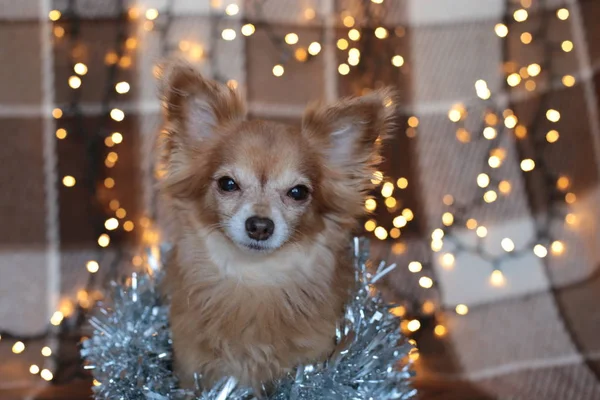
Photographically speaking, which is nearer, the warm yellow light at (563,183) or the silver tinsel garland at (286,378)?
the silver tinsel garland at (286,378)

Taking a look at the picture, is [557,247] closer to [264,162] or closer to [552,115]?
[552,115]

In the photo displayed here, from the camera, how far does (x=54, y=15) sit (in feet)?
6.46

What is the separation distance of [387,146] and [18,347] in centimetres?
119

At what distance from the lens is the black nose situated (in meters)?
1.36

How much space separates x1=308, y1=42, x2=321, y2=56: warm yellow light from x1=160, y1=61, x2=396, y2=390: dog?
544 mm

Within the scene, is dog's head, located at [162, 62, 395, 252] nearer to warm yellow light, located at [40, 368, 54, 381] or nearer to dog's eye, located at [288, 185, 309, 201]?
dog's eye, located at [288, 185, 309, 201]

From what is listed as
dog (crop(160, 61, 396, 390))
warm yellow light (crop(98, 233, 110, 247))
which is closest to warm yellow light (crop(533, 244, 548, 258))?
dog (crop(160, 61, 396, 390))

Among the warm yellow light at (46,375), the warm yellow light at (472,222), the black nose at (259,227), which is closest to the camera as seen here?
the black nose at (259,227)

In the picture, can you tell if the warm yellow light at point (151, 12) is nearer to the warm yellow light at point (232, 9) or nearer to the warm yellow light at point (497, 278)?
the warm yellow light at point (232, 9)

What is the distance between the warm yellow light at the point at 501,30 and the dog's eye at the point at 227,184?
1.00 m

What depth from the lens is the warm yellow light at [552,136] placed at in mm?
1963

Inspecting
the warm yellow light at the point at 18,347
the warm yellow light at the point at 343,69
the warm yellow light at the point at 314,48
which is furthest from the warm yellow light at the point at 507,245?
the warm yellow light at the point at 18,347

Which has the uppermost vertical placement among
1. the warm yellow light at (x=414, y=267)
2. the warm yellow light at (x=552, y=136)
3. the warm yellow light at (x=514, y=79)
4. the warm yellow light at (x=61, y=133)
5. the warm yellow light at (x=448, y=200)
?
the warm yellow light at (x=514, y=79)

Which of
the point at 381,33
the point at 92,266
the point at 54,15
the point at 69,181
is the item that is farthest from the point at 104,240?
the point at 381,33
